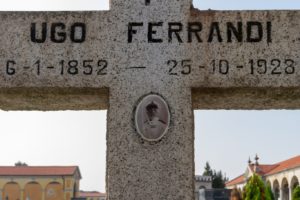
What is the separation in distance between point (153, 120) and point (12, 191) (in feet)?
230

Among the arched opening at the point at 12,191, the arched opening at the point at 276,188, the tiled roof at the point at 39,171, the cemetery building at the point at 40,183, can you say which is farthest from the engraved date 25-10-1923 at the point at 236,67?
the arched opening at the point at 12,191

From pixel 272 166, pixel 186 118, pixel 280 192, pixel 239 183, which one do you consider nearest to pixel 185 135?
pixel 186 118

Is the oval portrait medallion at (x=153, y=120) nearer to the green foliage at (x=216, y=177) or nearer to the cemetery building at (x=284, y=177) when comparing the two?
the cemetery building at (x=284, y=177)

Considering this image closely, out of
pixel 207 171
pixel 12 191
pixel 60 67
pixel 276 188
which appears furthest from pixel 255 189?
pixel 207 171

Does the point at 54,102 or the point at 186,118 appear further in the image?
the point at 54,102

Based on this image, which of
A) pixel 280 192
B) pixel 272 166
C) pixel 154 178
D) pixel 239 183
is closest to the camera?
pixel 154 178

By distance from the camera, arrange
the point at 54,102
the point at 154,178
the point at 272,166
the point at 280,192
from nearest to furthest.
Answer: the point at 154,178 < the point at 54,102 < the point at 280,192 < the point at 272,166

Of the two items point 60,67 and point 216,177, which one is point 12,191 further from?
point 60,67

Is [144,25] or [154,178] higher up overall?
[144,25]

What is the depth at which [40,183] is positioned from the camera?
7056 cm

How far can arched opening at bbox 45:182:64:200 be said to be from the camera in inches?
2726

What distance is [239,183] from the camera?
78500 millimetres

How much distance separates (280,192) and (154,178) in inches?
2199

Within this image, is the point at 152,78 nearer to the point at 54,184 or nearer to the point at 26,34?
the point at 26,34
